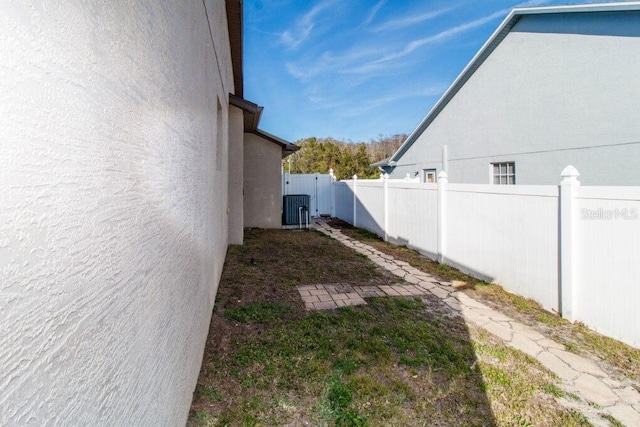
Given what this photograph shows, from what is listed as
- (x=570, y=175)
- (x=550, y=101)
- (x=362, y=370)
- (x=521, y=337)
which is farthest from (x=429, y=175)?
(x=362, y=370)

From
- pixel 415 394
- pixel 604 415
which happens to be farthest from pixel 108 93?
pixel 604 415

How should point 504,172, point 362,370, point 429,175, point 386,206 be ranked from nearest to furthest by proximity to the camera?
1. point 362,370
2. point 386,206
3. point 504,172
4. point 429,175

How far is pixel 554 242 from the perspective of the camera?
4.62m

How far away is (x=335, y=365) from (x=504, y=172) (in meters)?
9.54

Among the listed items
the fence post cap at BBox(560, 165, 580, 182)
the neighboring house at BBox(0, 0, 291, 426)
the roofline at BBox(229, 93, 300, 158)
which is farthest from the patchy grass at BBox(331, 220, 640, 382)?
the roofline at BBox(229, 93, 300, 158)

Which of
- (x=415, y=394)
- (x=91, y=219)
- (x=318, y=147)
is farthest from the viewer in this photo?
(x=318, y=147)

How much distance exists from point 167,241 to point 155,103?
70 cm

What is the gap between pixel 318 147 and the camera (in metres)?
29.0

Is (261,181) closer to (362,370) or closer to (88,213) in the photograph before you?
(362,370)

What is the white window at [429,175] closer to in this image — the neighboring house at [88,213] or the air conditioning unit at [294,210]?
the air conditioning unit at [294,210]

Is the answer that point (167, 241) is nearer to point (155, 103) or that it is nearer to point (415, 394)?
point (155, 103)

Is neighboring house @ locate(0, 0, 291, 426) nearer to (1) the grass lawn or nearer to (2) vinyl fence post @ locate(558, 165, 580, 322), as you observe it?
(1) the grass lawn

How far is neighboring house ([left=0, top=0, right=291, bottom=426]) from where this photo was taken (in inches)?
24.3

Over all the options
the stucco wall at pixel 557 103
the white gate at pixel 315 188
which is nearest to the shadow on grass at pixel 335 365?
the stucco wall at pixel 557 103
